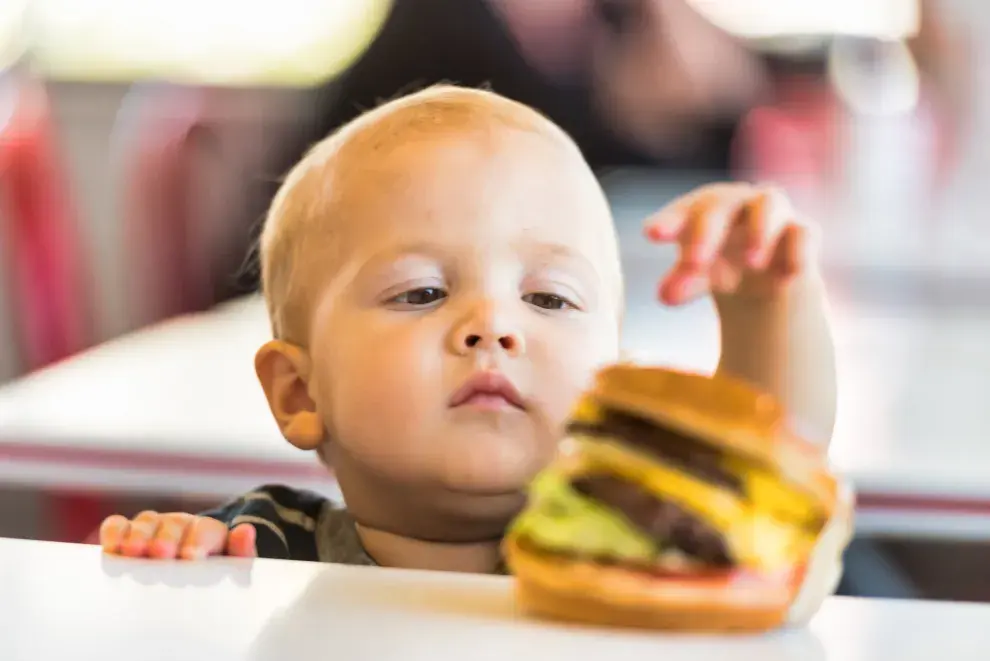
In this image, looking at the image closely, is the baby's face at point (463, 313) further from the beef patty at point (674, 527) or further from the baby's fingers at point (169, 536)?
the beef patty at point (674, 527)

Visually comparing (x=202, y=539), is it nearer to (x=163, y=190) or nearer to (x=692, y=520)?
(x=692, y=520)

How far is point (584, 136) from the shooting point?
2.20 metres

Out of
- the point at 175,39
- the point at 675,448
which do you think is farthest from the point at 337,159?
the point at 175,39

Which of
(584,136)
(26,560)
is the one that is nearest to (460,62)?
(584,136)

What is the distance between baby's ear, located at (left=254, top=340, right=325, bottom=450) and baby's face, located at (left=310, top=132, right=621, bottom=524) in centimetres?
5

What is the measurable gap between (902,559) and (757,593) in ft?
4.41

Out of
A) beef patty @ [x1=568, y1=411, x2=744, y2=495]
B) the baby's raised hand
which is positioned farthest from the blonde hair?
beef patty @ [x1=568, y1=411, x2=744, y2=495]

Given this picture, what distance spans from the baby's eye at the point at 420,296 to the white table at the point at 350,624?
0.31 m

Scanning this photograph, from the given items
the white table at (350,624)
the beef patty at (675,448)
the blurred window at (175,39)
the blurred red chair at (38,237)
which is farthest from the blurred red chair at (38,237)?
the beef patty at (675,448)

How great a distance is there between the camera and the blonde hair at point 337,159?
99 cm

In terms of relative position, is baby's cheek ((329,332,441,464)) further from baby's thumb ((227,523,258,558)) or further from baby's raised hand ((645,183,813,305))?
baby's raised hand ((645,183,813,305))

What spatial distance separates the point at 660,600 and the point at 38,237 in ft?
6.80

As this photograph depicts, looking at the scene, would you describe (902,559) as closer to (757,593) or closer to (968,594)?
(968,594)

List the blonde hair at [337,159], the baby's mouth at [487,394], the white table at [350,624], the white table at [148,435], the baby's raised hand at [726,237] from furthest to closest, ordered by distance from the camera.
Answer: the white table at [148,435] → the blonde hair at [337,159] → the baby's mouth at [487,394] → the baby's raised hand at [726,237] → the white table at [350,624]
